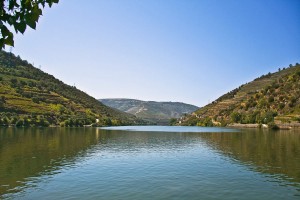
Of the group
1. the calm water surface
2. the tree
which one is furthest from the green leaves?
the calm water surface

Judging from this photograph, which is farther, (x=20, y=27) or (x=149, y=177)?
(x=149, y=177)

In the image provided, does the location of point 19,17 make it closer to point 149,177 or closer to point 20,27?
point 20,27

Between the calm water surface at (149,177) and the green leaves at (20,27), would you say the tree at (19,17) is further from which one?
the calm water surface at (149,177)

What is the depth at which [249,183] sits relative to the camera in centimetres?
4169

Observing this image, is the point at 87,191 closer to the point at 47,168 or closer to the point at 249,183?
the point at 47,168

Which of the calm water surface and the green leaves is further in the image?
the calm water surface

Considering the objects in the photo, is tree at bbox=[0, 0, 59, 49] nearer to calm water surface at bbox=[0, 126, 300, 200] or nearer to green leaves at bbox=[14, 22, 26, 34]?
green leaves at bbox=[14, 22, 26, 34]

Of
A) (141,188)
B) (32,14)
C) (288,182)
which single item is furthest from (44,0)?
(288,182)

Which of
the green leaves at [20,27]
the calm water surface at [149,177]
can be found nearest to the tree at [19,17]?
the green leaves at [20,27]

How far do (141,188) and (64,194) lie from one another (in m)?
9.94

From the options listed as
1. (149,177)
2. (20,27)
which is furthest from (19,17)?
(149,177)

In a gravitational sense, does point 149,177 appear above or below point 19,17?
below

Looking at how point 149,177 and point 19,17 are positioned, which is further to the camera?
point 149,177

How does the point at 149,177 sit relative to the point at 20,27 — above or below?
below
